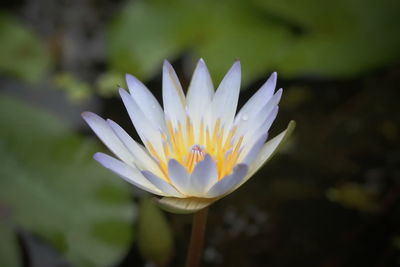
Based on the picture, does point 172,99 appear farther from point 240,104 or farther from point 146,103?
point 240,104

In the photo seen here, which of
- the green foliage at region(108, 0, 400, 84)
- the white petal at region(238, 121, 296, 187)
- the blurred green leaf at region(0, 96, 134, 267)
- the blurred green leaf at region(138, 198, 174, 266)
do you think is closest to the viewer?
the white petal at region(238, 121, 296, 187)

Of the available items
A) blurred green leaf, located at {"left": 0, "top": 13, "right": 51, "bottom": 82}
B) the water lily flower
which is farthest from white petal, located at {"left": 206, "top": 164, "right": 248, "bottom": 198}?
blurred green leaf, located at {"left": 0, "top": 13, "right": 51, "bottom": 82}

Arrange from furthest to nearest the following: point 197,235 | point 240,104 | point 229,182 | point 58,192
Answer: point 240,104 < point 58,192 < point 197,235 < point 229,182

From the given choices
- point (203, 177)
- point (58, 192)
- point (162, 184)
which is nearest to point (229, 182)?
point (203, 177)

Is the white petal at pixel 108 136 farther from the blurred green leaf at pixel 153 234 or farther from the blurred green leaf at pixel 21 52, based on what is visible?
the blurred green leaf at pixel 21 52

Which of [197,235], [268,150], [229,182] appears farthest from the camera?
[197,235]

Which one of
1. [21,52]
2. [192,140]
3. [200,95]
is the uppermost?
[200,95]

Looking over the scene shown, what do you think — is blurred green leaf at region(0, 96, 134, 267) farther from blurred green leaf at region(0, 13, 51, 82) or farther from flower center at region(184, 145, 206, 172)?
flower center at region(184, 145, 206, 172)

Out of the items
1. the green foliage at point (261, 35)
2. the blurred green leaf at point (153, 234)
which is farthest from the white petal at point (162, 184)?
the green foliage at point (261, 35)
